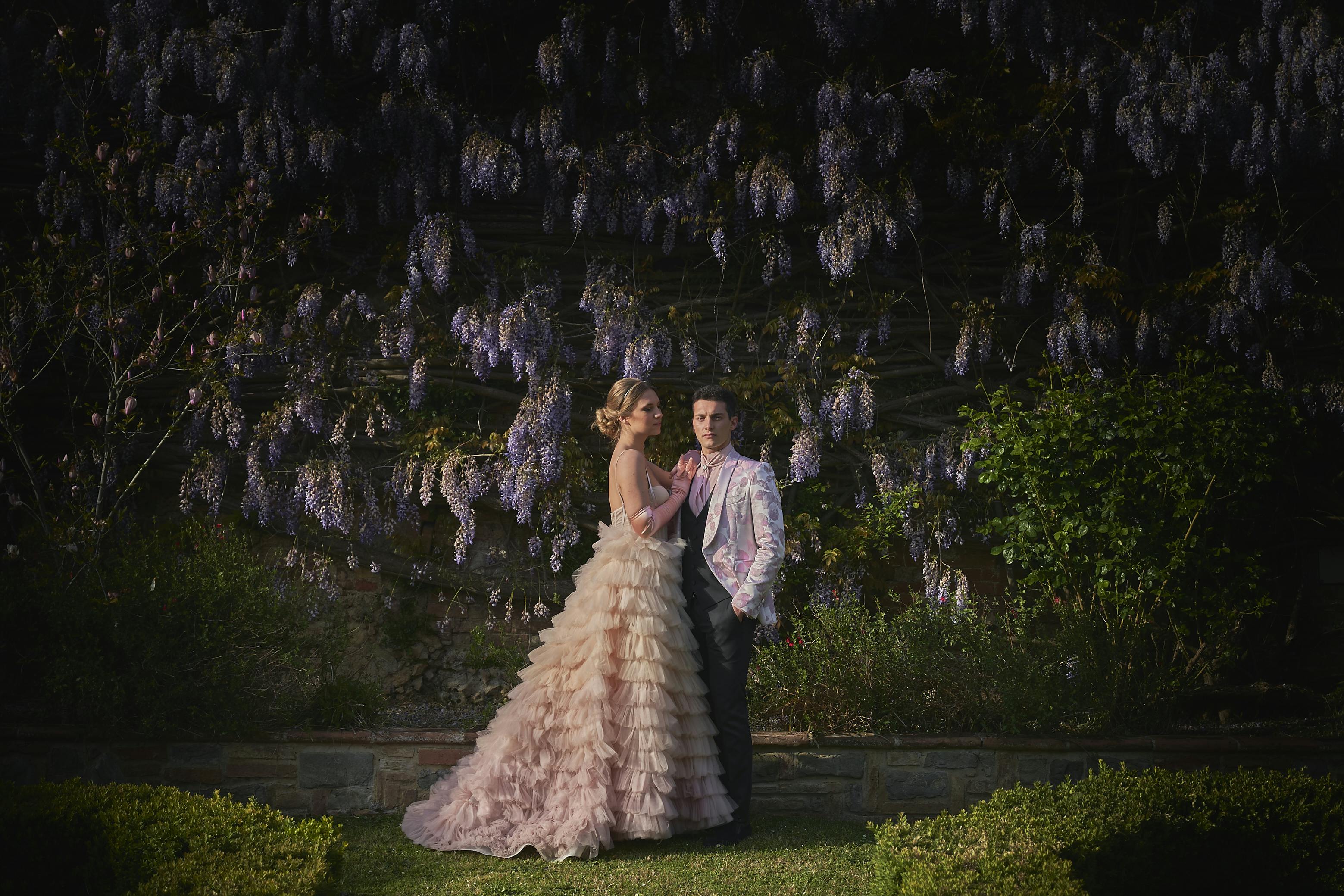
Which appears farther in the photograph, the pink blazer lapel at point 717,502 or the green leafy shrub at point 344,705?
the green leafy shrub at point 344,705

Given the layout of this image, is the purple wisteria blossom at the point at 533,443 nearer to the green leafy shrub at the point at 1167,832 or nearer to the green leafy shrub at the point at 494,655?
the green leafy shrub at the point at 494,655

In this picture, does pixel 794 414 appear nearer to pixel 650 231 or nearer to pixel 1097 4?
pixel 650 231

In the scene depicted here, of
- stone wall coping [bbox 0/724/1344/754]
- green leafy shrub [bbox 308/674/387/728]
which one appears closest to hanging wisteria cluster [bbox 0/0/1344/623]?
green leafy shrub [bbox 308/674/387/728]

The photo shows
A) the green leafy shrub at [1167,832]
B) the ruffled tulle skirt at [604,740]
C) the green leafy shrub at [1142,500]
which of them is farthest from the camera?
the green leafy shrub at [1142,500]

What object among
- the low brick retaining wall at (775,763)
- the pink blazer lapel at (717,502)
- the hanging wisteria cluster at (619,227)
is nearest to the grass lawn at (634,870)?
the low brick retaining wall at (775,763)

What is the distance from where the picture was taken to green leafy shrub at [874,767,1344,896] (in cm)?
310

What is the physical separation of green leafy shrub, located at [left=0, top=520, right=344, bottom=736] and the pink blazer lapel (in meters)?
2.05

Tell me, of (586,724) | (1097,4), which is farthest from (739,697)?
(1097,4)

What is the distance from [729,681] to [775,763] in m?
0.76

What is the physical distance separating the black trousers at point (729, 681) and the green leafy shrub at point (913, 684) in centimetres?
85

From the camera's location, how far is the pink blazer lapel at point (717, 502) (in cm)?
392

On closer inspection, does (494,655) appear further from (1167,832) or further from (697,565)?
(1167,832)

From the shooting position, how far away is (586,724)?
3.71 meters

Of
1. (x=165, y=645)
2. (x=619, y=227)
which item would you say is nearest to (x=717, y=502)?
(x=165, y=645)
